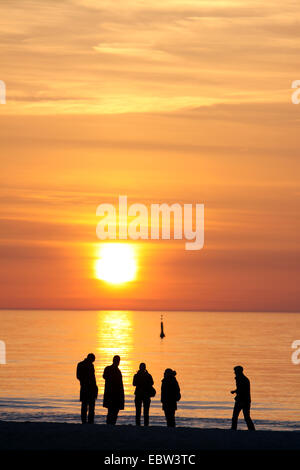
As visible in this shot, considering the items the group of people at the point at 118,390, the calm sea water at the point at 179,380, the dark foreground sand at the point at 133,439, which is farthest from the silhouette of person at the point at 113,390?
the calm sea water at the point at 179,380

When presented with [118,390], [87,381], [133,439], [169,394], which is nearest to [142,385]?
[169,394]

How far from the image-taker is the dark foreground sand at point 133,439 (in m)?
18.5

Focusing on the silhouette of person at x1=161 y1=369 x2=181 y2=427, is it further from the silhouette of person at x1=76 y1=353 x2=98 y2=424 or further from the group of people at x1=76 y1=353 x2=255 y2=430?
the silhouette of person at x1=76 y1=353 x2=98 y2=424

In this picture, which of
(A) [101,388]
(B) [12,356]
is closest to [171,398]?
(A) [101,388]

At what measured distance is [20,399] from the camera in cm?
5366

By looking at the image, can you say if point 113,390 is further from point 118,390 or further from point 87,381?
point 87,381

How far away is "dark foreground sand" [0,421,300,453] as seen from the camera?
18.5 meters

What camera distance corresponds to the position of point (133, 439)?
752 inches

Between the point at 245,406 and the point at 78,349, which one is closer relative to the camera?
the point at 245,406

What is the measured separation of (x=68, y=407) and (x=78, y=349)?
236 feet

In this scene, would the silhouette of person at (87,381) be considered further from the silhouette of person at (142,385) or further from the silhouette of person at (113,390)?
the silhouette of person at (142,385)

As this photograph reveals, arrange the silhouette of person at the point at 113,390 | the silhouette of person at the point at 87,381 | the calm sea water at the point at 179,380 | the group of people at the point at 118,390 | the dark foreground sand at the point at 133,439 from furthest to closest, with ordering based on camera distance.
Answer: the calm sea water at the point at 179,380, the silhouette of person at the point at 87,381, the group of people at the point at 118,390, the silhouette of person at the point at 113,390, the dark foreground sand at the point at 133,439
